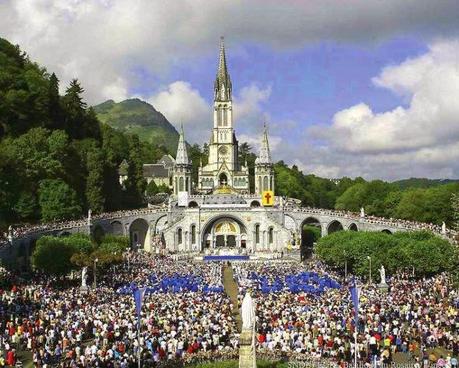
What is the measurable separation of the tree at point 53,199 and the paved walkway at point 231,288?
61.7 ft

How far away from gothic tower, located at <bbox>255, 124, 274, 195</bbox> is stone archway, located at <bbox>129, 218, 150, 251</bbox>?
2890cm

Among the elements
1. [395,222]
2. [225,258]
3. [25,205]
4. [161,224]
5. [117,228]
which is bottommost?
[225,258]

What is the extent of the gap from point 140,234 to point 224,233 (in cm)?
1161

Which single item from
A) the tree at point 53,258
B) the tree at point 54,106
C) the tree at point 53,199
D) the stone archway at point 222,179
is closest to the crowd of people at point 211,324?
the tree at point 53,258

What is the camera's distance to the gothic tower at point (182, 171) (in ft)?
368

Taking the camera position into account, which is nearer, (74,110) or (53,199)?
(53,199)

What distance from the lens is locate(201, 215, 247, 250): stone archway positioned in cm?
9150

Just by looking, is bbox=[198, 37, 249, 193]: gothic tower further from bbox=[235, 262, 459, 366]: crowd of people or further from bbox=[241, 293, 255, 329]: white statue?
bbox=[241, 293, 255, 329]: white statue

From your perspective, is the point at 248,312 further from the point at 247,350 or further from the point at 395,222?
the point at 395,222

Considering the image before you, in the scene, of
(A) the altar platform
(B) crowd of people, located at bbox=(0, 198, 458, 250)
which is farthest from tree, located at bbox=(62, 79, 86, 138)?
(A) the altar platform

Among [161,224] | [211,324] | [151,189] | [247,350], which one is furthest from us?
[151,189]

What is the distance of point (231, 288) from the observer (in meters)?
51.3

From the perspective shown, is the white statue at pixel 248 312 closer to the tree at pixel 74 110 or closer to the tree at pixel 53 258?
the tree at pixel 53 258

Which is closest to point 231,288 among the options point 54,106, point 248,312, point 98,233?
point 248,312
